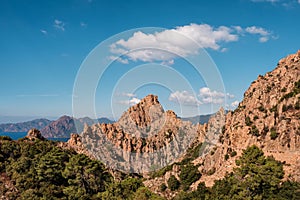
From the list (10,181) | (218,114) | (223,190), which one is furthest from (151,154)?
(223,190)

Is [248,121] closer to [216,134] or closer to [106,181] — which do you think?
[216,134]

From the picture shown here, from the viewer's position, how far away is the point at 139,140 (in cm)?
11050

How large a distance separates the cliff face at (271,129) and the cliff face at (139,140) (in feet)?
127

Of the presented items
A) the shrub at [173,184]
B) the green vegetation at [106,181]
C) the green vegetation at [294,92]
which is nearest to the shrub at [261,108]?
the green vegetation at [294,92]

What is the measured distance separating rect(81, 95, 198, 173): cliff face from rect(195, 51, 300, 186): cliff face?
38.6 metres

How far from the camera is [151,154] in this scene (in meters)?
106

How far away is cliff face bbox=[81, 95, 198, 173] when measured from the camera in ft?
308

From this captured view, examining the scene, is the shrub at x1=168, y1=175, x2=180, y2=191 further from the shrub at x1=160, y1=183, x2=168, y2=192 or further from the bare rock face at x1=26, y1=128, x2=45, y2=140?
the bare rock face at x1=26, y1=128, x2=45, y2=140

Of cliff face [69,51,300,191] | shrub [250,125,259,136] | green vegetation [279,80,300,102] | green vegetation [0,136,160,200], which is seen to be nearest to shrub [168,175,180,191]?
cliff face [69,51,300,191]

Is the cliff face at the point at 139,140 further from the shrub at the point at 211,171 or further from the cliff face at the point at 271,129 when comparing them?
the shrub at the point at 211,171

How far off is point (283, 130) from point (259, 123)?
20.3 ft

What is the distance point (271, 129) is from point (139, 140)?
66897mm

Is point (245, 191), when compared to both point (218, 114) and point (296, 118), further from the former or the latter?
point (218, 114)

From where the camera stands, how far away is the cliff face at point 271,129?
1764 inches
